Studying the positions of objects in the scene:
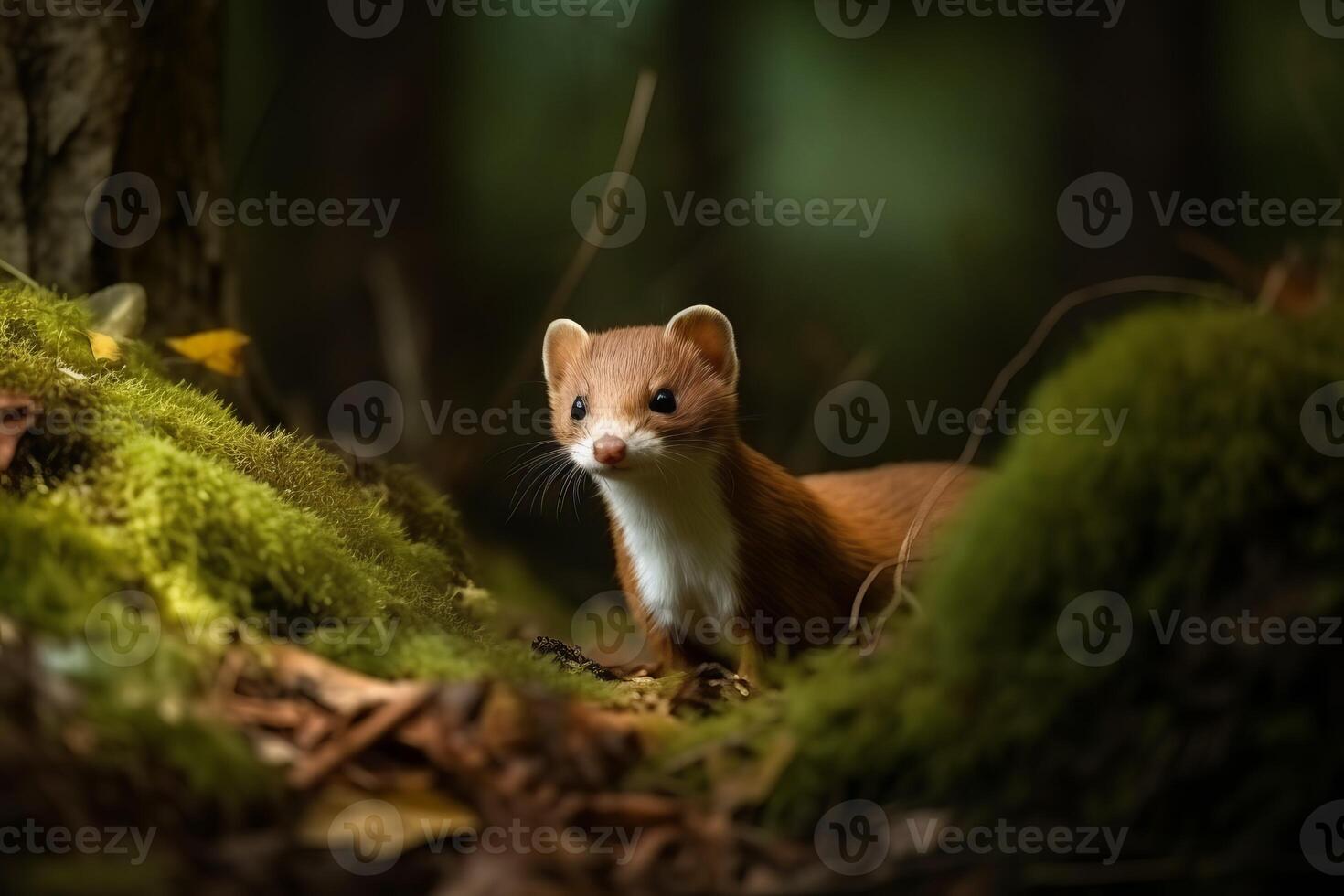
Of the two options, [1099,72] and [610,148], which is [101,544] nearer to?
[1099,72]

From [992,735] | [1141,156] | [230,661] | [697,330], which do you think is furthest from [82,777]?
[1141,156]
